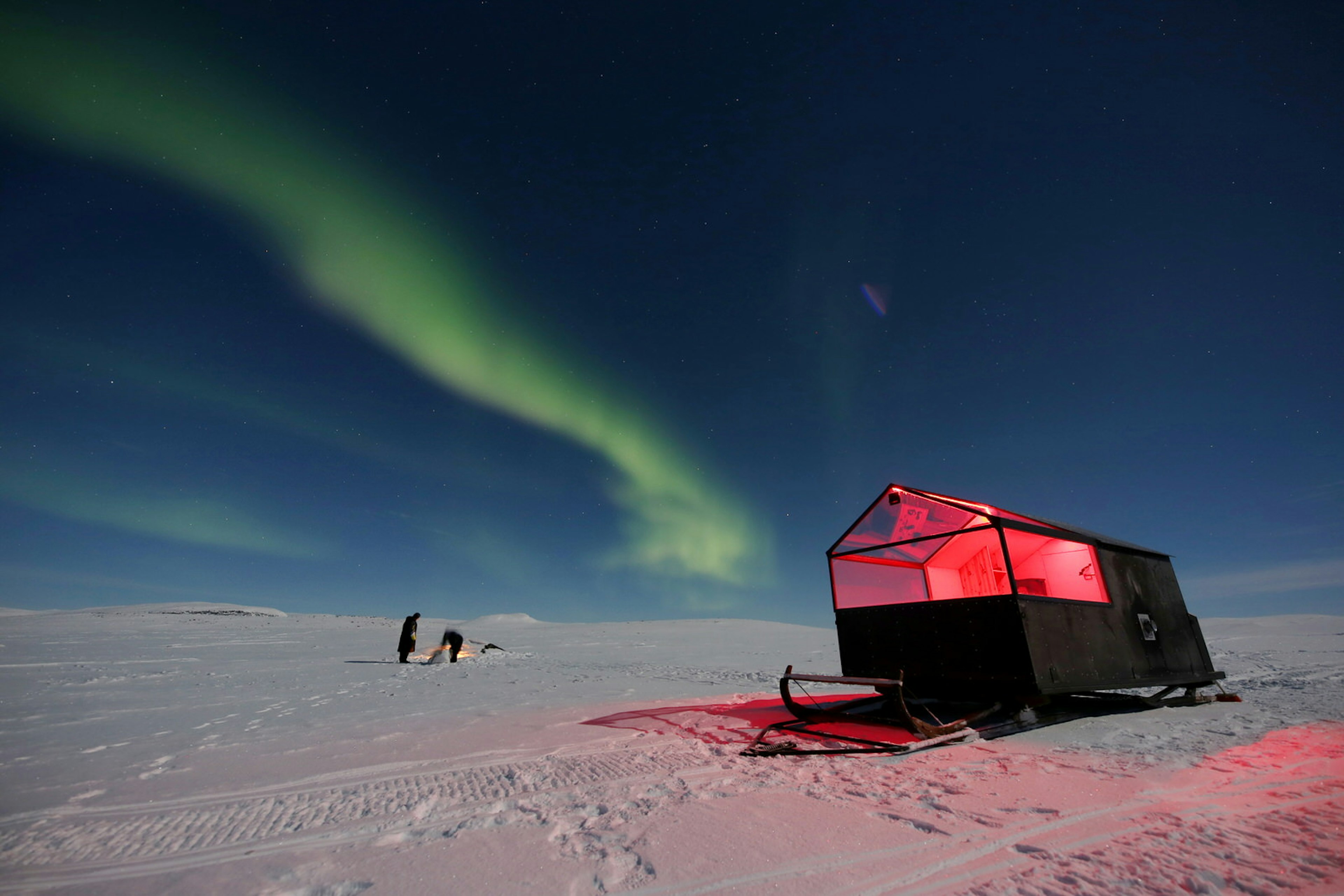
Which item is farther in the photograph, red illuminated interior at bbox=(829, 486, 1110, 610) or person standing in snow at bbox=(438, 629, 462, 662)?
person standing in snow at bbox=(438, 629, 462, 662)

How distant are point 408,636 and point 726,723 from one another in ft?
50.3

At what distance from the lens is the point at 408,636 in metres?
19.0

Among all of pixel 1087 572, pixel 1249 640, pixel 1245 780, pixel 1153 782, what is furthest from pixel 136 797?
pixel 1249 640

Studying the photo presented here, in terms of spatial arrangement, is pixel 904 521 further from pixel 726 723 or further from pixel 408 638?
pixel 408 638

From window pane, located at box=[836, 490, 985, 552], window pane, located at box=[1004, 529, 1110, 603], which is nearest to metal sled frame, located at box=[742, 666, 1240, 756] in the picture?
window pane, located at box=[1004, 529, 1110, 603]

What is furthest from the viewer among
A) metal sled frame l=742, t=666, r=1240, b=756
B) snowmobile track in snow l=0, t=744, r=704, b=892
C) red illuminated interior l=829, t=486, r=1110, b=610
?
red illuminated interior l=829, t=486, r=1110, b=610

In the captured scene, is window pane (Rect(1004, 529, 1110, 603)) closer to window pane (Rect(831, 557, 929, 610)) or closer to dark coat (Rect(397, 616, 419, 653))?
window pane (Rect(831, 557, 929, 610))

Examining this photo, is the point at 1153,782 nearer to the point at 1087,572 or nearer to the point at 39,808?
the point at 1087,572

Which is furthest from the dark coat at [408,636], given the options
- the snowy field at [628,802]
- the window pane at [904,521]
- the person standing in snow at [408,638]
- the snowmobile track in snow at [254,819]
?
the window pane at [904,521]

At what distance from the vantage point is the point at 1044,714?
8586 mm

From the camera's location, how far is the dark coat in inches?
733

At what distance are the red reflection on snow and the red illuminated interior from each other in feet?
7.53

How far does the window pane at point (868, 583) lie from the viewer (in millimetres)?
9984

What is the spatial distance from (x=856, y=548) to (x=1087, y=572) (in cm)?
422
